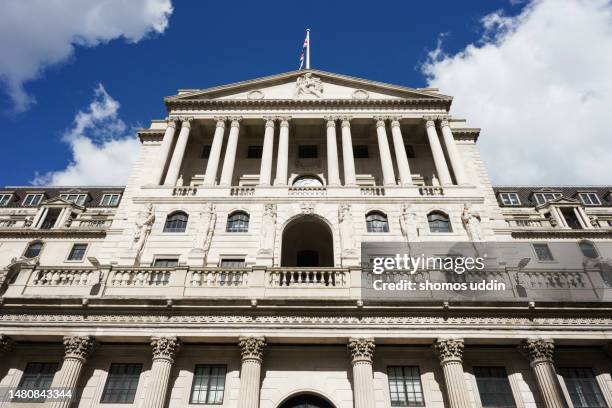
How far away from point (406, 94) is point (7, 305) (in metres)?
30.5

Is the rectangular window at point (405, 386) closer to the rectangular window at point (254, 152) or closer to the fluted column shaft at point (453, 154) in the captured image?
the fluted column shaft at point (453, 154)

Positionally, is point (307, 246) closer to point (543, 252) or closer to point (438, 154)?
point (438, 154)

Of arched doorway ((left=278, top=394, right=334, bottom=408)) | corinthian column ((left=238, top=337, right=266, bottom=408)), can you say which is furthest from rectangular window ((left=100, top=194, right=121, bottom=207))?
arched doorway ((left=278, top=394, right=334, bottom=408))

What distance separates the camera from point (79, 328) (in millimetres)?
18828

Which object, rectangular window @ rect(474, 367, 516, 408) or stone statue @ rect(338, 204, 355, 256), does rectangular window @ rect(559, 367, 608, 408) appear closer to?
rectangular window @ rect(474, 367, 516, 408)

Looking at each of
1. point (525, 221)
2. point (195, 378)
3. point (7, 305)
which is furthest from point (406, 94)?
point (7, 305)

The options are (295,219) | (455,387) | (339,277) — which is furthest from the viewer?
(295,219)

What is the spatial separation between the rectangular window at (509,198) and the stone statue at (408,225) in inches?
960

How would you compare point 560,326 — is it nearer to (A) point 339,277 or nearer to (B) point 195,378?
(A) point 339,277

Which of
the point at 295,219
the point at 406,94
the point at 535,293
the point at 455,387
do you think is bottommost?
the point at 455,387

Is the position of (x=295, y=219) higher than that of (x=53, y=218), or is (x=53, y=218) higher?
(x=53, y=218)

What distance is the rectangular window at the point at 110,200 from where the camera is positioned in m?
45.0

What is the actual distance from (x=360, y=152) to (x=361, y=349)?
770 inches
